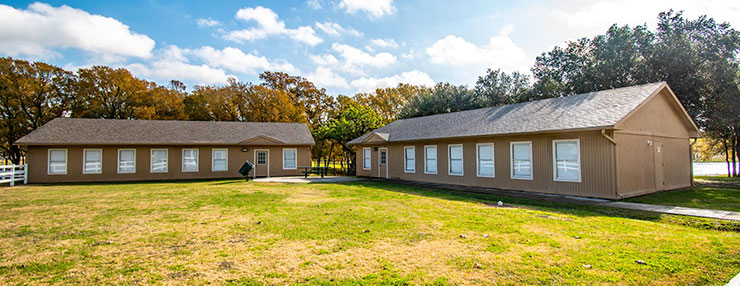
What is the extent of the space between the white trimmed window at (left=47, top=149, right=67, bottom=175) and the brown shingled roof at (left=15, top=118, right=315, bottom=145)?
831 millimetres

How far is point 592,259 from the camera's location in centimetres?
433

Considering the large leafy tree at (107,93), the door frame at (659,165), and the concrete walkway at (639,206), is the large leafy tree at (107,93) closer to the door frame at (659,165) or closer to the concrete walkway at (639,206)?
the concrete walkway at (639,206)

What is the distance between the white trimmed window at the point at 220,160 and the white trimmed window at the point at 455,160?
561 inches

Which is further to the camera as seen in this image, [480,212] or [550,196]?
[550,196]

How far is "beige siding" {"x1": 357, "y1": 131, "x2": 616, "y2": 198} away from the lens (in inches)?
406

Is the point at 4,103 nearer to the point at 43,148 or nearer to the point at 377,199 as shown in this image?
the point at 43,148

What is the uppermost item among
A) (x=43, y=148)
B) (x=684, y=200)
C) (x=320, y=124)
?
(x=320, y=124)

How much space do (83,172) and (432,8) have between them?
20716 mm

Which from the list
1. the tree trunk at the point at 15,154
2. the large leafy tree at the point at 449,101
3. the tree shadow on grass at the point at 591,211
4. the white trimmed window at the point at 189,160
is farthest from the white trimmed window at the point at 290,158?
the tree trunk at the point at 15,154

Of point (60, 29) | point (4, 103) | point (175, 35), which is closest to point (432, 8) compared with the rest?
point (175, 35)

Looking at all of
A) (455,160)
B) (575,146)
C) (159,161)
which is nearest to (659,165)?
(575,146)

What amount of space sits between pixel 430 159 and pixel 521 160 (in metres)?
4.81

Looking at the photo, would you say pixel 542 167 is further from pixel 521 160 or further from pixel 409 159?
pixel 409 159

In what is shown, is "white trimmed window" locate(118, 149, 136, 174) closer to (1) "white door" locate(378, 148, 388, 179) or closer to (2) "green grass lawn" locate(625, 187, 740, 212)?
(1) "white door" locate(378, 148, 388, 179)
